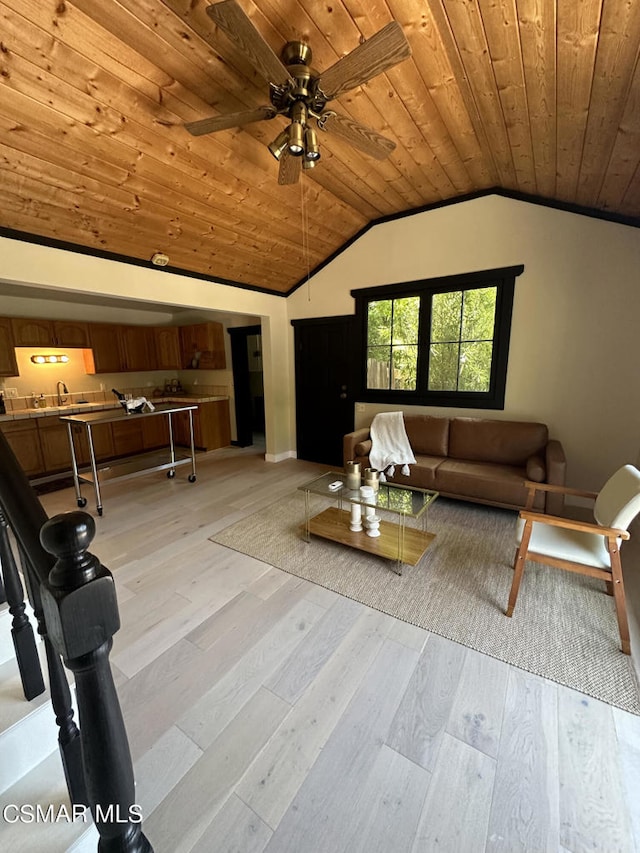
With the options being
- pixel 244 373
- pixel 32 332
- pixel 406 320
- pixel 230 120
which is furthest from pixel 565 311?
pixel 32 332

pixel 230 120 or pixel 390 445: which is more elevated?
pixel 230 120

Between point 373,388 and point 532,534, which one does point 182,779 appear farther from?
point 373,388

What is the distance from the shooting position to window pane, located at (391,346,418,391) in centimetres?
423

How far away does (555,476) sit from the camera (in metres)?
2.83

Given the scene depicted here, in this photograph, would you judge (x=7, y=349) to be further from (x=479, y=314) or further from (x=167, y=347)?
(x=479, y=314)

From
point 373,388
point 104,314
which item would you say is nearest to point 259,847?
point 373,388

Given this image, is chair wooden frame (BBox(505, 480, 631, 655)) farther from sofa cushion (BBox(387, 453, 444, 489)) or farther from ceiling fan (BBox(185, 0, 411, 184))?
ceiling fan (BBox(185, 0, 411, 184))

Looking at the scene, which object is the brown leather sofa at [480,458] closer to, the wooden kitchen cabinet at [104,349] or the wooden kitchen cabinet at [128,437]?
the wooden kitchen cabinet at [128,437]

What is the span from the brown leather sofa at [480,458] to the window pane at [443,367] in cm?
42

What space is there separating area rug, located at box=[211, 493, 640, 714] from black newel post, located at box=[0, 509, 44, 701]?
1519 millimetres

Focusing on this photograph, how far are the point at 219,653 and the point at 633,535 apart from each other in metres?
3.33

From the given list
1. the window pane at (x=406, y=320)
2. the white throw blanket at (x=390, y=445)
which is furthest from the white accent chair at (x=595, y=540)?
the window pane at (x=406, y=320)

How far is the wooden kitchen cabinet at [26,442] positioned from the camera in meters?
4.27

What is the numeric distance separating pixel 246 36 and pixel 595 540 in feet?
9.46
